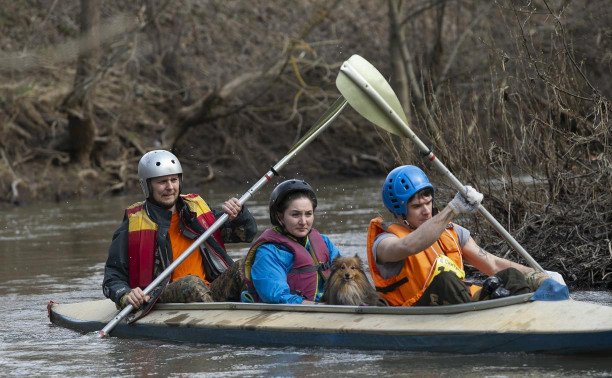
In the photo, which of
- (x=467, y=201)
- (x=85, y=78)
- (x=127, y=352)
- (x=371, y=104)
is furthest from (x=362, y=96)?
(x=85, y=78)

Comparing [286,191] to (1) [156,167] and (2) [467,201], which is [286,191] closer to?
(2) [467,201]

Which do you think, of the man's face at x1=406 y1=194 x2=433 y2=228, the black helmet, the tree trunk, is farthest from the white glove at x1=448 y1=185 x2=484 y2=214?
the tree trunk

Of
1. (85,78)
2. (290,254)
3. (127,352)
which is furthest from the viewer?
(85,78)

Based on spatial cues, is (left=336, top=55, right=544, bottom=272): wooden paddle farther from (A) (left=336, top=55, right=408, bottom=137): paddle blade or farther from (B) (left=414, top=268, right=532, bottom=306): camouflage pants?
(B) (left=414, top=268, right=532, bottom=306): camouflage pants

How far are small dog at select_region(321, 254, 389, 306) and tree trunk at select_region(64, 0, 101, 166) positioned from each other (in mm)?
11167

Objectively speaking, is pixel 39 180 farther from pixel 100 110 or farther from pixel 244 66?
pixel 244 66

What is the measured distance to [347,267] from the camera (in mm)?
4984

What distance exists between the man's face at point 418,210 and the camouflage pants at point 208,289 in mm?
1287

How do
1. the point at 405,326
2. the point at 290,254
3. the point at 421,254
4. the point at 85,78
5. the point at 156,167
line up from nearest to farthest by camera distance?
the point at 405,326
the point at 421,254
the point at 290,254
the point at 156,167
the point at 85,78

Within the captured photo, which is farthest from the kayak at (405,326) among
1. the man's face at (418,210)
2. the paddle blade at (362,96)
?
the paddle blade at (362,96)

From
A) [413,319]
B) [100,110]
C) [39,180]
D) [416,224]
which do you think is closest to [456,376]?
[413,319]

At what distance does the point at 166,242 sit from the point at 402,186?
6.28ft

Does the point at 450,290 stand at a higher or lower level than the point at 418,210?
lower

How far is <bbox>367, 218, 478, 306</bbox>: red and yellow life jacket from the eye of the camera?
195 inches
